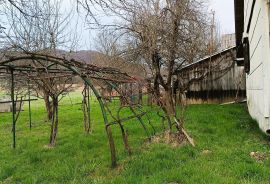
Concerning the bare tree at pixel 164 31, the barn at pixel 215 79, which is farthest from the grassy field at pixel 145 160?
the barn at pixel 215 79

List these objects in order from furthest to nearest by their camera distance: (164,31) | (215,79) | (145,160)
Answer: (215,79) → (164,31) → (145,160)

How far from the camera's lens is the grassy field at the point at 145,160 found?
17.1ft

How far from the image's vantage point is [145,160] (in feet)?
20.2

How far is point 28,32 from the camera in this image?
16391mm

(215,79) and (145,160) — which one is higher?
(215,79)

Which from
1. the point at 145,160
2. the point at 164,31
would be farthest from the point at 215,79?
the point at 145,160

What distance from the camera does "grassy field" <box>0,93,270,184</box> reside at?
523cm

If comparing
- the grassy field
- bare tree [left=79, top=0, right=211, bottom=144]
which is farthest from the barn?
the grassy field

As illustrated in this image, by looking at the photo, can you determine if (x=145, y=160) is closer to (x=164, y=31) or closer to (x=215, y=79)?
(x=164, y=31)

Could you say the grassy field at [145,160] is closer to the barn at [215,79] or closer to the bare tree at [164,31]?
the bare tree at [164,31]

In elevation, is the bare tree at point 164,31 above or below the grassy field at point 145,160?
above

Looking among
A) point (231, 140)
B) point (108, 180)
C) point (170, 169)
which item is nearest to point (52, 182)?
point (108, 180)

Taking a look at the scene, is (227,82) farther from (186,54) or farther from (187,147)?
(187,147)

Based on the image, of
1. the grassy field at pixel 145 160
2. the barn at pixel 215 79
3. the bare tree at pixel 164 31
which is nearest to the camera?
the grassy field at pixel 145 160
